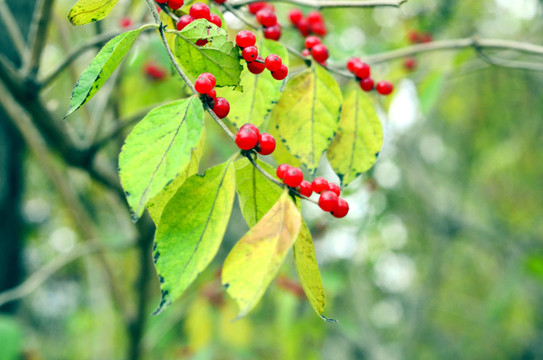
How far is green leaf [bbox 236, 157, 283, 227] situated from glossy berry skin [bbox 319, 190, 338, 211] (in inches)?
2.6

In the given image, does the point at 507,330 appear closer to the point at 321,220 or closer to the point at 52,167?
the point at 321,220

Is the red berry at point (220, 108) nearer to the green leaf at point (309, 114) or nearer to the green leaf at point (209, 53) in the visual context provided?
the green leaf at point (209, 53)

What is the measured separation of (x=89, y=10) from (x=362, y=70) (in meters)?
0.54

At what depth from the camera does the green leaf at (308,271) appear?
58cm

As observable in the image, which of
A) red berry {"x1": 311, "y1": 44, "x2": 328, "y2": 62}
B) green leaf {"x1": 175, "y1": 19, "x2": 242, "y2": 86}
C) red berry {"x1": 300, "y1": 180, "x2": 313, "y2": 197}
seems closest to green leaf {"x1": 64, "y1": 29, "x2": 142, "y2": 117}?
green leaf {"x1": 175, "y1": 19, "x2": 242, "y2": 86}

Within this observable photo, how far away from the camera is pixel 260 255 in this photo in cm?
53

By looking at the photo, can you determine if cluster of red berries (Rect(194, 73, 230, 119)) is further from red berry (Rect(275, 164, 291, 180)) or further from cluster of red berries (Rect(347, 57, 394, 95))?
cluster of red berries (Rect(347, 57, 394, 95))

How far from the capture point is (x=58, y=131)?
4.61 ft

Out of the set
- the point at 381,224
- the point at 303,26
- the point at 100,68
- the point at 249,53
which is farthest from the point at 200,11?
the point at 381,224

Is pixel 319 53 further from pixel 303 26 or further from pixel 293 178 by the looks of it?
pixel 303 26

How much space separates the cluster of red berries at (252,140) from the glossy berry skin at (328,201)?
0.36ft

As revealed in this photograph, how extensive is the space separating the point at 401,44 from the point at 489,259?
534cm

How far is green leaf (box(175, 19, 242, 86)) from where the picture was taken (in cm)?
62

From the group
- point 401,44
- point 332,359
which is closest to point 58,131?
point 401,44
